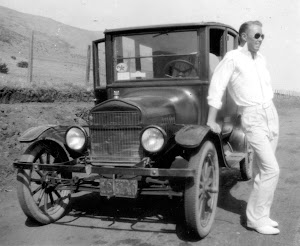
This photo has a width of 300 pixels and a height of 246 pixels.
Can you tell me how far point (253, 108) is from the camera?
3.79 metres

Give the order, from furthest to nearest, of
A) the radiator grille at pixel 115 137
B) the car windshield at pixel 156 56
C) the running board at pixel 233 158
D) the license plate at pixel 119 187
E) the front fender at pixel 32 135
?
the car windshield at pixel 156 56
the running board at pixel 233 158
the front fender at pixel 32 135
the radiator grille at pixel 115 137
the license plate at pixel 119 187

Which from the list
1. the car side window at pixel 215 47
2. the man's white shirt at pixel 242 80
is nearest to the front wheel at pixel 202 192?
the man's white shirt at pixel 242 80

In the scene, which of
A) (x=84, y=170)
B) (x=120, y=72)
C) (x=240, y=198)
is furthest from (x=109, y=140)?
(x=240, y=198)

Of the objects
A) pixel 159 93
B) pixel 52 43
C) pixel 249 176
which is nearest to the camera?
pixel 159 93

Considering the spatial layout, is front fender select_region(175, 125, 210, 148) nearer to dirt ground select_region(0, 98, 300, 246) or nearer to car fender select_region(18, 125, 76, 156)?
dirt ground select_region(0, 98, 300, 246)

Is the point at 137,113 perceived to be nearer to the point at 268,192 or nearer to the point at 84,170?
the point at 84,170

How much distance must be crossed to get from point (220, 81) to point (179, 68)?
110 cm

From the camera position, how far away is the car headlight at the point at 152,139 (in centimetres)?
373

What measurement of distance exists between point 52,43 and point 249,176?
52417mm

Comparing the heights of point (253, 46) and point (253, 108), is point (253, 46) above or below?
above

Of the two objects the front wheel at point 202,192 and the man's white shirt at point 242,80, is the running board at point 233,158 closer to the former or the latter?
the front wheel at point 202,192

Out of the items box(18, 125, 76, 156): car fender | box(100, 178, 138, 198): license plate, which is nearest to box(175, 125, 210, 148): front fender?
box(100, 178, 138, 198): license plate

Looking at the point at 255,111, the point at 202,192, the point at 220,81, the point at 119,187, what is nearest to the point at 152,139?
the point at 119,187

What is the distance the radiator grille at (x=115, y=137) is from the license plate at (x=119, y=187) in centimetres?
30
